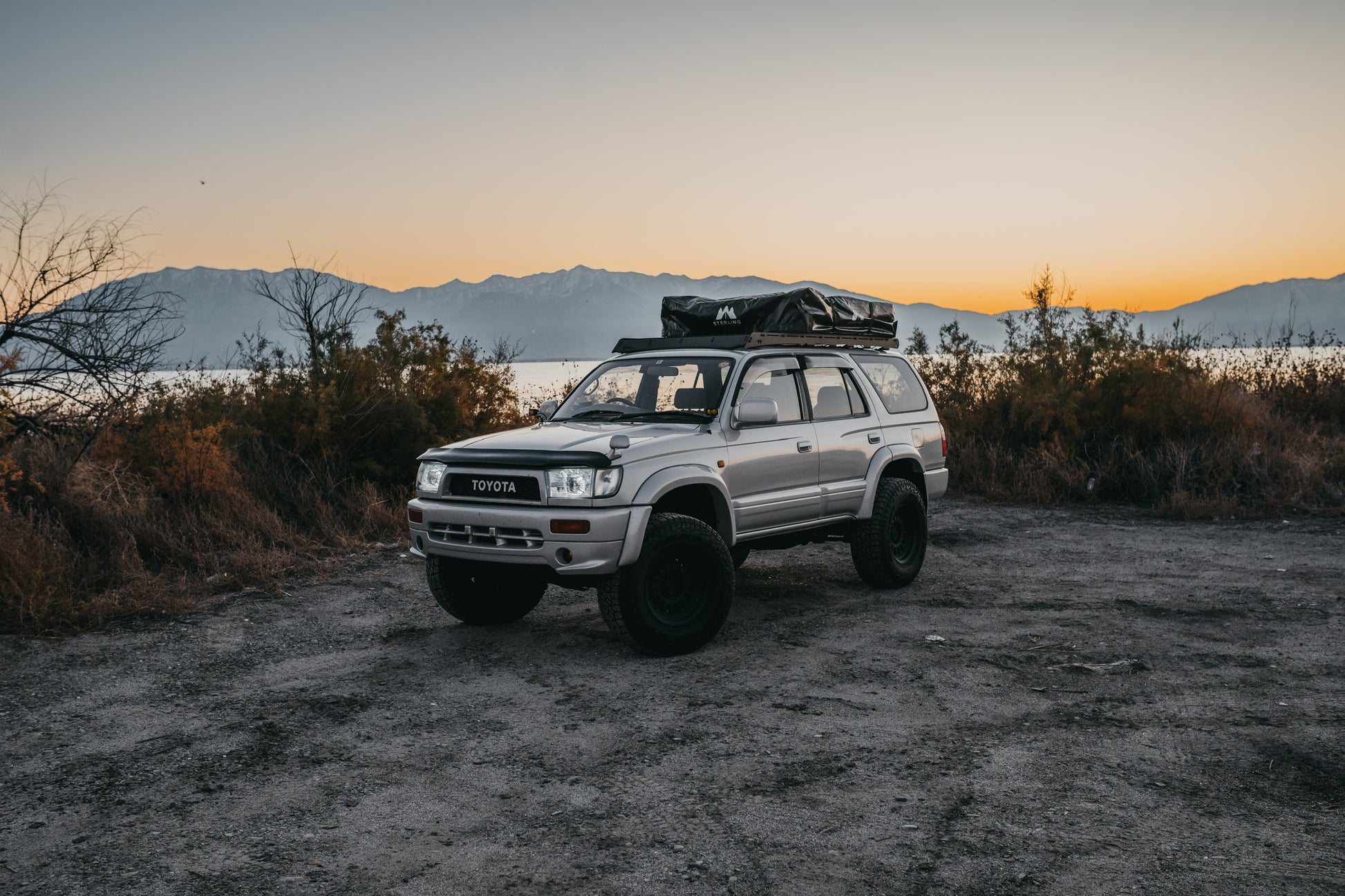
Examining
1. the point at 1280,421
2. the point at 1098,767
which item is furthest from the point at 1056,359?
the point at 1098,767

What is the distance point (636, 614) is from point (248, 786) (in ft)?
7.66

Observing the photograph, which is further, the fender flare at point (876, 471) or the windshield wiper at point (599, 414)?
the fender flare at point (876, 471)

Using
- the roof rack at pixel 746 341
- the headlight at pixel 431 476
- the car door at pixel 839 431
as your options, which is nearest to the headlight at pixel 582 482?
the headlight at pixel 431 476

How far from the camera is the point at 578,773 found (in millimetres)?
4340

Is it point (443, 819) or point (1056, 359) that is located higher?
point (1056, 359)

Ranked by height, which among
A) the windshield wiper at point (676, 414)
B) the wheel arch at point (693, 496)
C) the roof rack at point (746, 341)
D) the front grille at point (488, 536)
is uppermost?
the roof rack at point (746, 341)

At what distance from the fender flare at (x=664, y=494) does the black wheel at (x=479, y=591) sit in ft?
3.63

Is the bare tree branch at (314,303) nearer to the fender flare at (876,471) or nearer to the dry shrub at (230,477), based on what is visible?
the dry shrub at (230,477)

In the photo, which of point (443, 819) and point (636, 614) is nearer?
point (443, 819)

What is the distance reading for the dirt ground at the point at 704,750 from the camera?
3473mm

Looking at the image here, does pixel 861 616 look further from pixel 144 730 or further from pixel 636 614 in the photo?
pixel 144 730

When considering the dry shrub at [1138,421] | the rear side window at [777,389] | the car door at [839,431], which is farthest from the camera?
the dry shrub at [1138,421]

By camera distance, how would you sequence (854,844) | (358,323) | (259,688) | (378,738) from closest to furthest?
(854,844) → (378,738) → (259,688) → (358,323)

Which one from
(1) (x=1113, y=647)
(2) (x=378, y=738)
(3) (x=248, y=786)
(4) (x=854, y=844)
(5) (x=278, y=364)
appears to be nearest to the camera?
(4) (x=854, y=844)
